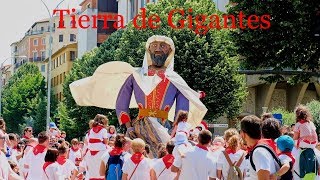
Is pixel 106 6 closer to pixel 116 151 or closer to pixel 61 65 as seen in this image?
pixel 61 65

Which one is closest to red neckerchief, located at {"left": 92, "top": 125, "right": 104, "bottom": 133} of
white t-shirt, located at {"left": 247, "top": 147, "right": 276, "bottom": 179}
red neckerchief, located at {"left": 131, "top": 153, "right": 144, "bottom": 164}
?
red neckerchief, located at {"left": 131, "top": 153, "right": 144, "bottom": 164}

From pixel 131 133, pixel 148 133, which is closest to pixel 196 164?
pixel 148 133

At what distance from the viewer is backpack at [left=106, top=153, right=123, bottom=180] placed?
12242 millimetres

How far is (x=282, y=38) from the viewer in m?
Result: 26.1

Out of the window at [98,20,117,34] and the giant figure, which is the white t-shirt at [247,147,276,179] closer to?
the giant figure

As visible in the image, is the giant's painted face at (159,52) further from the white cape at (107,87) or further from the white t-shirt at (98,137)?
the white t-shirt at (98,137)

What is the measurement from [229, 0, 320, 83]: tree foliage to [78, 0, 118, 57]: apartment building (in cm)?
6108

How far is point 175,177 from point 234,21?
16.2 metres

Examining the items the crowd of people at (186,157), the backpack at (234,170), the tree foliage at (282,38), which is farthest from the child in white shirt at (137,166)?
the tree foliage at (282,38)

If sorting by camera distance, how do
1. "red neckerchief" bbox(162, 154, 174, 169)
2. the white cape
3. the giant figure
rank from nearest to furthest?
1. "red neckerchief" bbox(162, 154, 174, 169)
2. the giant figure
3. the white cape

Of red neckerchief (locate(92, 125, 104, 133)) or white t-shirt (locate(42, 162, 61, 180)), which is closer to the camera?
white t-shirt (locate(42, 162, 61, 180))

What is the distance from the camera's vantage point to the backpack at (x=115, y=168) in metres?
12.2

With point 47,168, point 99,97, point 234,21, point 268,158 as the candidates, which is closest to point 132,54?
point 234,21

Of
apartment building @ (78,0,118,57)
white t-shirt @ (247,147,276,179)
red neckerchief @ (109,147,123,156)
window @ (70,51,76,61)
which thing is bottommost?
window @ (70,51,76,61)
